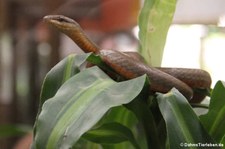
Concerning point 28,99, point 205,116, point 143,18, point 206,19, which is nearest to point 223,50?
point 206,19

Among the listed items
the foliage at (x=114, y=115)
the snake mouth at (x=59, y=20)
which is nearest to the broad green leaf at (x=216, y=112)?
the foliage at (x=114, y=115)

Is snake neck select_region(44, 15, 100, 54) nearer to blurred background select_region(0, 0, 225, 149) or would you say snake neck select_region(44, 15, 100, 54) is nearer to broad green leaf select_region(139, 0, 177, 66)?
broad green leaf select_region(139, 0, 177, 66)

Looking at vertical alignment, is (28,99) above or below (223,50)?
below

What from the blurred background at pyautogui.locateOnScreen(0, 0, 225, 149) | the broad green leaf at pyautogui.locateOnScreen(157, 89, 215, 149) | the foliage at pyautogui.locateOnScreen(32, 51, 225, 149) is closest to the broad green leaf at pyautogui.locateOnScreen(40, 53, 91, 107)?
the foliage at pyautogui.locateOnScreen(32, 51, 225, 149)

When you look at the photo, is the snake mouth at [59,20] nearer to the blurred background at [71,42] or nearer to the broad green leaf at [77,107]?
the broad green leaf at [77,107]

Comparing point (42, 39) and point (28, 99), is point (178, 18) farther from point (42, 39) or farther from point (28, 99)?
point (28, 99)

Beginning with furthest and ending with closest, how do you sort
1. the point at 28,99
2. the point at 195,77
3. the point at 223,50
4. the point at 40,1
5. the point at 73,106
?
the point at 28,99 → the point at 40,1 → the point at 223,50 → the point at 195,77 → the point at 73,106
